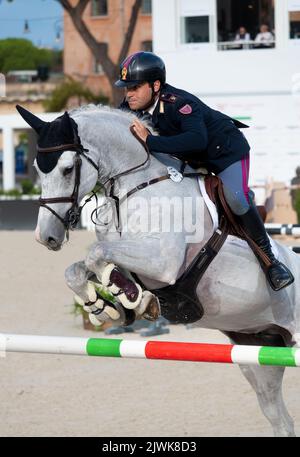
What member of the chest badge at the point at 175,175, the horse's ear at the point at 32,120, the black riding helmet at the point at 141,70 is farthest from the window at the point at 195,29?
the horse's ear at the point at 32,120

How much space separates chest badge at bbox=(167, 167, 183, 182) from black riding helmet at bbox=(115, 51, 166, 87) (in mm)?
486

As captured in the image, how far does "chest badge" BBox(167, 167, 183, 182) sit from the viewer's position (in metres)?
5.24

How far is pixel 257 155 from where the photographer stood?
20906mm

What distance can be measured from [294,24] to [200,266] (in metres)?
16.7

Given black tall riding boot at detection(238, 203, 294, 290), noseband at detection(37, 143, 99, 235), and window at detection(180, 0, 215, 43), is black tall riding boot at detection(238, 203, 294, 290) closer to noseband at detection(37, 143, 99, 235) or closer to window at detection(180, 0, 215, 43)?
noseband at detection(37, 143, 99, 235)

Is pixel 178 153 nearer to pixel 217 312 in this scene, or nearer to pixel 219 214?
pixel 219 214

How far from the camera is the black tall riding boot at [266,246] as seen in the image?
5344 mm

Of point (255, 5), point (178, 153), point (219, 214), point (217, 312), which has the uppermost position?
point (255, 5)

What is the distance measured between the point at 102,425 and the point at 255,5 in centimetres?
1857

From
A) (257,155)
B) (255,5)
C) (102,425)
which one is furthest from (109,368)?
(255,5)

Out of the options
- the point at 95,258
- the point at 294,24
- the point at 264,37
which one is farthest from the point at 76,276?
the point at 264,37

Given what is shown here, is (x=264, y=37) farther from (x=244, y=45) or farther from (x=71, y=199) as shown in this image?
(x=71, y=199)

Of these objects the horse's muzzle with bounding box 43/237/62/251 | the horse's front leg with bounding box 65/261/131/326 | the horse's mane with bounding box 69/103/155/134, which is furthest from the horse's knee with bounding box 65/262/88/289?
the horse's mane with bounding box 69/103/155/134

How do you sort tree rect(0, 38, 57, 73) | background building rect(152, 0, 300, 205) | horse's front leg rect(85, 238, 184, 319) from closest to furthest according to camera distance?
horse's front leg rect(85, 238, 184, 319) → background building rect(152, 0, 300, 205) → tree rect(0, 38, 57, 73)
